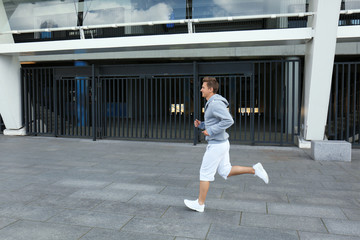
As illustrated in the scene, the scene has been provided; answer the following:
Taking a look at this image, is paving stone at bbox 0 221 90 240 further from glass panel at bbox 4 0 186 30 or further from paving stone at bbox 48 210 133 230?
glass panel at bbox 4 0 186 30

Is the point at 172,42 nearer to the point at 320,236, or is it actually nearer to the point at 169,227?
the point at 169,227

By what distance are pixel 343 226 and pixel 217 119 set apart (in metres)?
1.82

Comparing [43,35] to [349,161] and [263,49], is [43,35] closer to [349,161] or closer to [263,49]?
[263,49]

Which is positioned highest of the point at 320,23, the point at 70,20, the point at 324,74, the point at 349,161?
the point at 70,20

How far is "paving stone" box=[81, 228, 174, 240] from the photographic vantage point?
3184mm

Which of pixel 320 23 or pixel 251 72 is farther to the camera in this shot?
pixel 251 72

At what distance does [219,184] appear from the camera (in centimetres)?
533

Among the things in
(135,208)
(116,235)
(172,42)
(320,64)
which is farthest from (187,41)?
(116,235)

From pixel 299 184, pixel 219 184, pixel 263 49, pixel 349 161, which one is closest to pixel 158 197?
pixel 219 184

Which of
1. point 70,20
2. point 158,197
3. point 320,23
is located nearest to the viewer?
point 158,197

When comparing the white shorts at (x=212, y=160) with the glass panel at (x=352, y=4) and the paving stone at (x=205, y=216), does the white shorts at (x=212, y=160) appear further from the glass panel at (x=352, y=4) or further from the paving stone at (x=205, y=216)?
the glass panel at (x=352, y=4)

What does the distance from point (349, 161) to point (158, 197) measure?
5.05 metres

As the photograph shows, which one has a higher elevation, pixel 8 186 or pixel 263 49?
pixel 263 49

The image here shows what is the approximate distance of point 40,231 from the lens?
334 centimetres
